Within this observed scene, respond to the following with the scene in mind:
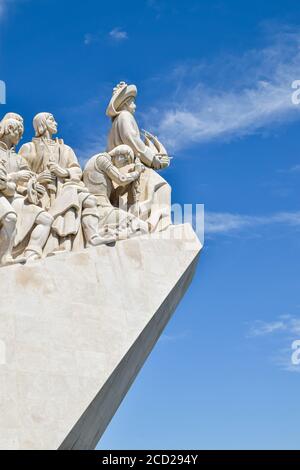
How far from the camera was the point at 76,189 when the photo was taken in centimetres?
1195

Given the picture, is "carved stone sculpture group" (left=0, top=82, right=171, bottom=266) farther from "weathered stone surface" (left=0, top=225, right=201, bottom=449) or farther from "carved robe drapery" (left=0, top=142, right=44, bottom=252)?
"weathered stone surface" (left=0, top=225, right=201, bottom=449)

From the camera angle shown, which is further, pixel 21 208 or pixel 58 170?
pixel 58 170

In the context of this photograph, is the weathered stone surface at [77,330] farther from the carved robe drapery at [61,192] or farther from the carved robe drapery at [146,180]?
the carved robe drapery at [146,180]

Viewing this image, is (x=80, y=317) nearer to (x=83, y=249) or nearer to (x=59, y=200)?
(x=83, y=249)

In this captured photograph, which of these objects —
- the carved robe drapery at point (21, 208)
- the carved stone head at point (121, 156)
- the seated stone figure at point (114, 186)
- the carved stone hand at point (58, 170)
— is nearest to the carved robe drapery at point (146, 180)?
the seated stone figure at point (114, 186)

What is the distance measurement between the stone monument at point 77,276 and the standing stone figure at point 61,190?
0.02 meters

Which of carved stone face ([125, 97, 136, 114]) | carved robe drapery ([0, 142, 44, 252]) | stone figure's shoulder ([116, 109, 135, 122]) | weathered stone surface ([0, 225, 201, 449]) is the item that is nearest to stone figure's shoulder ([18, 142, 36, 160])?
carved robe drapery ([0, 142, 44, 252])

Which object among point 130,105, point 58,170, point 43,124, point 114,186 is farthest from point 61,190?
point 130,105

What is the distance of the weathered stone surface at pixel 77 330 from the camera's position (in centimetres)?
1000

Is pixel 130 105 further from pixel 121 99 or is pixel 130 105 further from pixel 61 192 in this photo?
pixel 61 192

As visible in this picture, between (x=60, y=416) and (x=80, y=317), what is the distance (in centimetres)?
134

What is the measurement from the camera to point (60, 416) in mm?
10031

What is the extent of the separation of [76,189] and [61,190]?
0.77 ft
